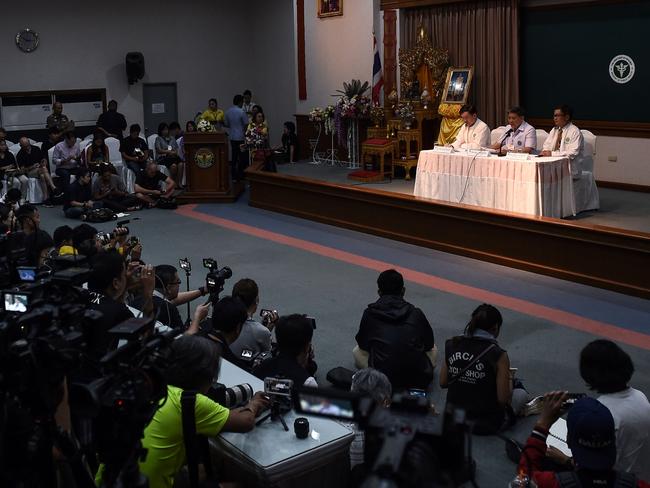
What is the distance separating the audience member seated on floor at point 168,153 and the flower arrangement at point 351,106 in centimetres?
240

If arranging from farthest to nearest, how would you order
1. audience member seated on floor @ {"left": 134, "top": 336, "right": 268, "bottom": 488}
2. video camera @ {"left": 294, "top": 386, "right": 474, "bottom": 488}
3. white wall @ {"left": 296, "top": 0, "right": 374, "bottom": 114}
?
white wall @ {"left": 296, "top": 0, "right": 374, "bottom": 114} < audience member seated on floor @ {"left": 134, "top": 336, "right": 268, "bottom": 488} < video camera @ {"left": 294, "top": 386, "right": 474, "bottom": 488}

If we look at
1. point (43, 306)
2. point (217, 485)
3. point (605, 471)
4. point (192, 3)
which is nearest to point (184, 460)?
point (217, 485)

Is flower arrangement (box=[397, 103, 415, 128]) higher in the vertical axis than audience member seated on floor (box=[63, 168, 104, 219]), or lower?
higher

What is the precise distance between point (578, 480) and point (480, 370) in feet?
4.90

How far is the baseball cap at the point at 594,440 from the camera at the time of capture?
2562 millimetres

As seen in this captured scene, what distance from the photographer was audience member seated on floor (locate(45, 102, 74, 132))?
12.5 m

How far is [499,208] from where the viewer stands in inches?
321

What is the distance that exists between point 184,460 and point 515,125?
674 cm

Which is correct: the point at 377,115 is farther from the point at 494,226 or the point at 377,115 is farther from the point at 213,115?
the point at 494,226

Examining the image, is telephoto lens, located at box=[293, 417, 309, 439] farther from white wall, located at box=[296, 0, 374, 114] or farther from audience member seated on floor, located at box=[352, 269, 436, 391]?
white wall, located at box=[296, 0, 374, 114]

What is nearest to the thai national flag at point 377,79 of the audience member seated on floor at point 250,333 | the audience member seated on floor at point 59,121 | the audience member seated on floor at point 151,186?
the audience member seated on floor at point 151,186

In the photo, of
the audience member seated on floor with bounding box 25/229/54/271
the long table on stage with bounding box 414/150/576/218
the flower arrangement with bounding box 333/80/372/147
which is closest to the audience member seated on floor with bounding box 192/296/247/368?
the audience member seated on floor with bounding box 25/229/54/271

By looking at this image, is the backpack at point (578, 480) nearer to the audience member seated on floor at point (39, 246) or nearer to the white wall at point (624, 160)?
the audience member seated on floor at point (39, 246)

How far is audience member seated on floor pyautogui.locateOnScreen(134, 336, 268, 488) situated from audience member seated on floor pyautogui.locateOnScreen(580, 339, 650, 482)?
4.63 ft
